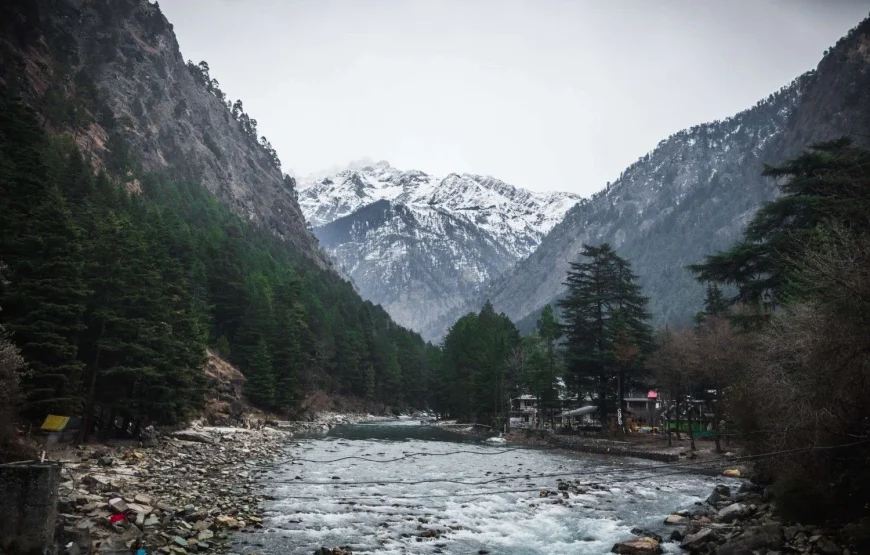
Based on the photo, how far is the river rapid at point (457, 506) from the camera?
17109 mm

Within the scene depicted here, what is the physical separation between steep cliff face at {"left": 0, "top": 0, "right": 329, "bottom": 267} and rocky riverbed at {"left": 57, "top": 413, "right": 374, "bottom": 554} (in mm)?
67451

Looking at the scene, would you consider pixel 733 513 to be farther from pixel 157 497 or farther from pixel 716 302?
pixel 716 302

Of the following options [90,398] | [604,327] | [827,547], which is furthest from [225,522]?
[604,327]

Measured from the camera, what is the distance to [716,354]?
3766 centimetres

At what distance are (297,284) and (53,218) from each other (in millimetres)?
59886

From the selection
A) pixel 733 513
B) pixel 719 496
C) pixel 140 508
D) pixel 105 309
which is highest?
pixel 105 309

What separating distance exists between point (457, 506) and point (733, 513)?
403 inches

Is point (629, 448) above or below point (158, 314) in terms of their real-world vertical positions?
below

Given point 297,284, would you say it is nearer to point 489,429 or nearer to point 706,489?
point 489,429

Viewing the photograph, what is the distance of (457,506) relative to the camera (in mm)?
22422

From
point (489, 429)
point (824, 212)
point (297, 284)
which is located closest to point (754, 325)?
point (824, 212)

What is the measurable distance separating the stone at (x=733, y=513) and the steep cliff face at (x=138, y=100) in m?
88.8

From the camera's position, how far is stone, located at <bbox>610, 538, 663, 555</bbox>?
16188 millimetres

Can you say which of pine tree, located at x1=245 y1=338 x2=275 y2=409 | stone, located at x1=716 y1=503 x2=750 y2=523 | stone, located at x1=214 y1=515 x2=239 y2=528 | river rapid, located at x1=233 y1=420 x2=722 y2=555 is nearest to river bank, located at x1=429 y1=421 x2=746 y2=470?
river rapid, located at x1=233 y1=420 x2=722 y2=555
